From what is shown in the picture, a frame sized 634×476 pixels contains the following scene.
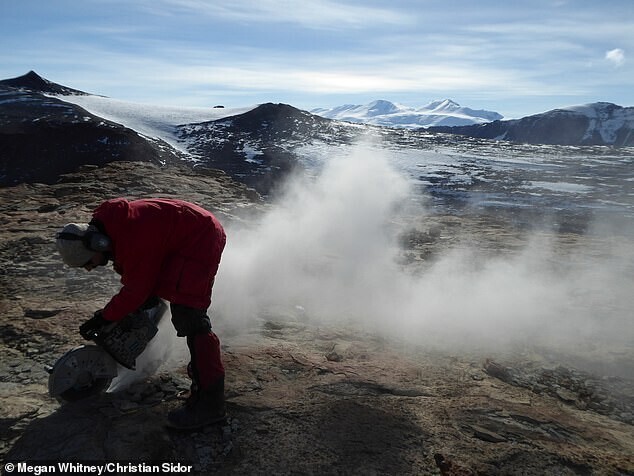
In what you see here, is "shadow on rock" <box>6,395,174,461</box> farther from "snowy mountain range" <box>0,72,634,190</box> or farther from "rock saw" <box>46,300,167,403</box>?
"snowy mountain range" <box>0,72,634,190</box>

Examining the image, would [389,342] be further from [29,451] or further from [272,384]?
[29,451]

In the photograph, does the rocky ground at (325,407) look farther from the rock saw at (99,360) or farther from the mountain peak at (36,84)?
the mountain peak at (36,84)

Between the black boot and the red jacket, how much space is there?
1.51 feet

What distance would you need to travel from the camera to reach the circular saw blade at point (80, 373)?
8.26 feet

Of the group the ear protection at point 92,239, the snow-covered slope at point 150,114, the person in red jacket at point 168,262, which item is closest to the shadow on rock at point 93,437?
the person in red jacket at point 168,262

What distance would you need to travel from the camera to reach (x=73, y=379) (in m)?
2.54

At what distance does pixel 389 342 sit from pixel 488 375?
0.91m

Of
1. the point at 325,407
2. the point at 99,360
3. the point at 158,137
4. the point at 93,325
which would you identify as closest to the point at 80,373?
the point at 99,360

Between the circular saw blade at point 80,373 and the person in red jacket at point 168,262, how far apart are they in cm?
16

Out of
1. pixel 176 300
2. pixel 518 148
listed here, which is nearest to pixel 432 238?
pixel 176 300

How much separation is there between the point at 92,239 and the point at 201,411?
1059 millimetres

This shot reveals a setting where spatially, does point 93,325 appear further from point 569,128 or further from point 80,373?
point 569,128

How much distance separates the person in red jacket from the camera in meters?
2.38

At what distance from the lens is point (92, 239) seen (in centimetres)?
238
